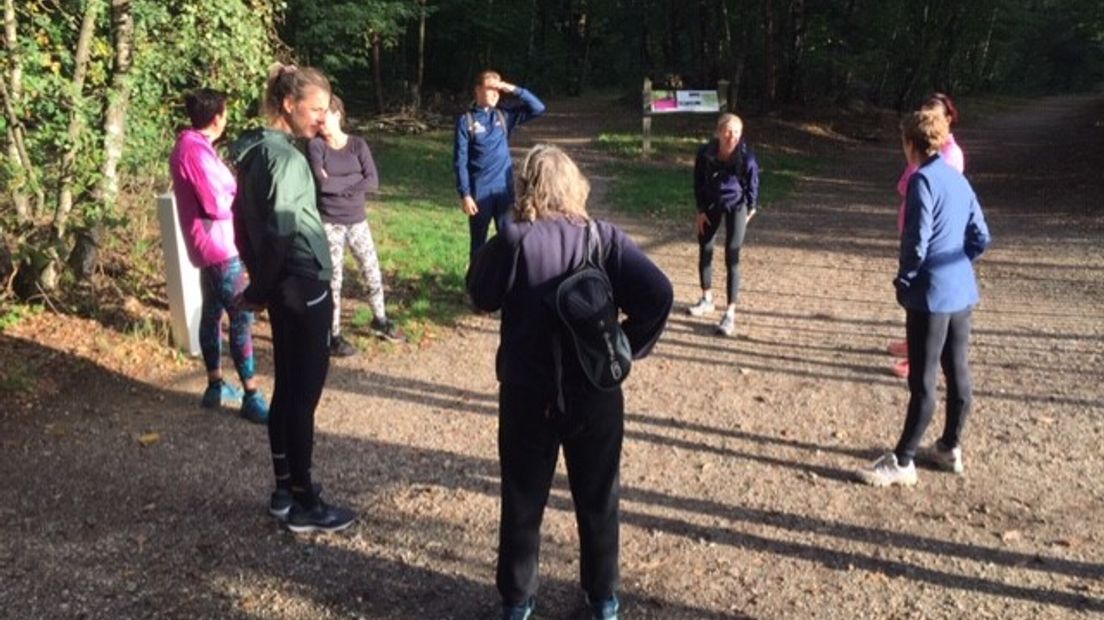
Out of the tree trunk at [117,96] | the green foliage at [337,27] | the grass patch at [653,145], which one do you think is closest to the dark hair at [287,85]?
the tree trunk at [117,96]

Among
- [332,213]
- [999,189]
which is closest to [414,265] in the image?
[332,213]

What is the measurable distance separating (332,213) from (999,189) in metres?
14.8

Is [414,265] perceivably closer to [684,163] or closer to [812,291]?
[812,291]

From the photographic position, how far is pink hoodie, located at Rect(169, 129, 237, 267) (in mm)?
5117

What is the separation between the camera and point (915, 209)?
4.41m

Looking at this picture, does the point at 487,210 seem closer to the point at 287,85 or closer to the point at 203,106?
the point at 203,106

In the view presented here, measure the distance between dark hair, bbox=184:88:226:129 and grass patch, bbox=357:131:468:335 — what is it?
2587 millimetres

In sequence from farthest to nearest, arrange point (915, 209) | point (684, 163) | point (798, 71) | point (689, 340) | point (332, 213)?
point (798, 71) < point (684, 163) < point (689, 340) < point (332, 213) < point (915, 209)

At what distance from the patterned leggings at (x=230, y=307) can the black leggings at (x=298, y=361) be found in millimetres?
1384

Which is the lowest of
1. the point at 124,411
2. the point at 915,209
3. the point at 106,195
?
the point at 124,411

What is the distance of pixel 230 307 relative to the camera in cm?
528

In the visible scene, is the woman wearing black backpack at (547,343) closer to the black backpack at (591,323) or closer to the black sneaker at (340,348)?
the black backpack at (591,323)

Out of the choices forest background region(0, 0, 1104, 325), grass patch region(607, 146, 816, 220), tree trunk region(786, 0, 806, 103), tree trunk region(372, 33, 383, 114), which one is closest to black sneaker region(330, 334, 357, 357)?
forest background region(0, 0, 1104, 325)

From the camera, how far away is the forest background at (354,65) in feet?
21.5
